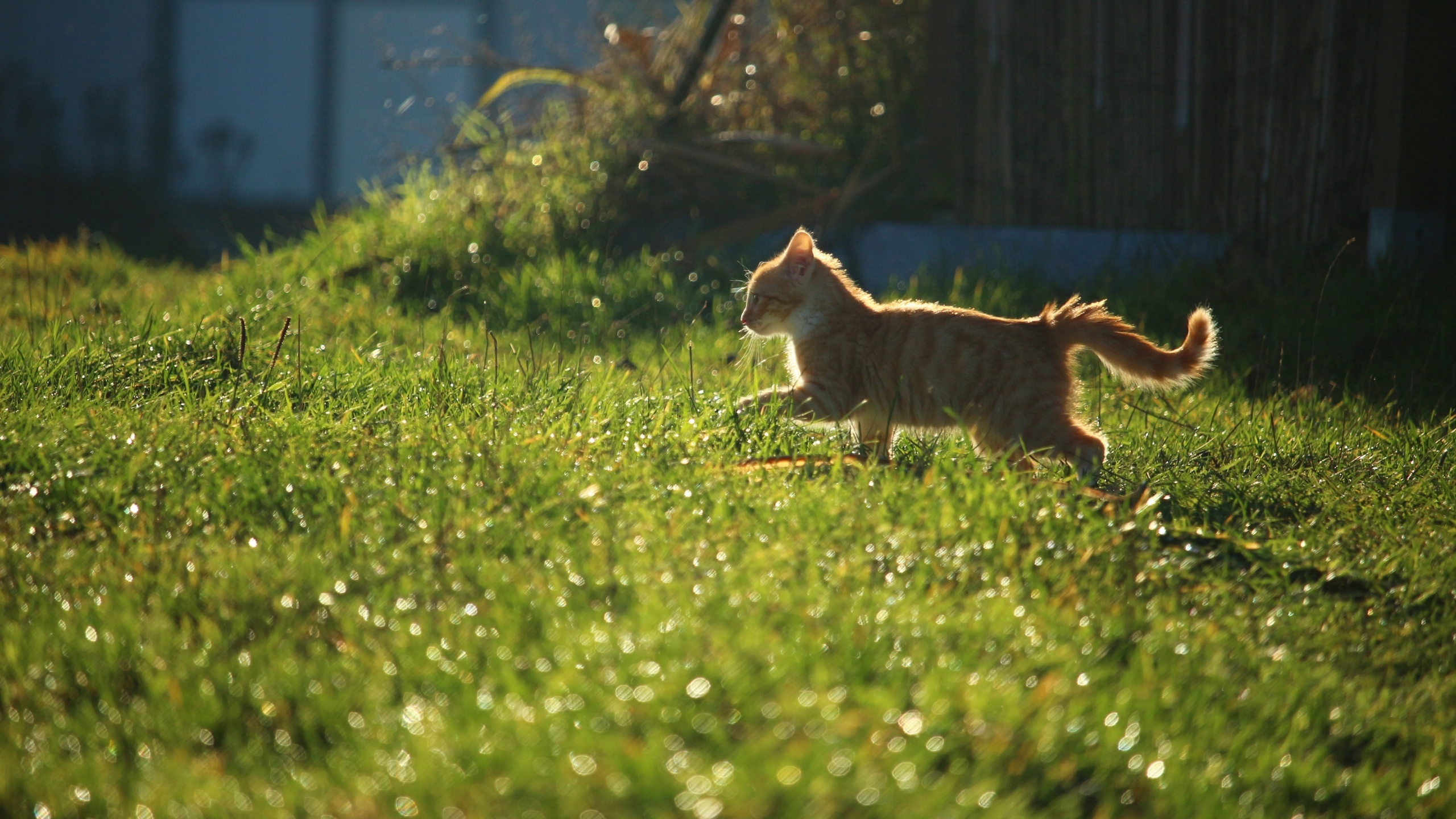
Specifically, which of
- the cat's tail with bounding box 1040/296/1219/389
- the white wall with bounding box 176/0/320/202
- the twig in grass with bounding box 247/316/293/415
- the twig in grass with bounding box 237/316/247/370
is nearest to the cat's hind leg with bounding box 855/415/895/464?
the cat's tail with bounding box 1040/296/1219/389

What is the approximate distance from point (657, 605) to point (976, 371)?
174 centimetres

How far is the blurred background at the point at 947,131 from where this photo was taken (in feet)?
18.7

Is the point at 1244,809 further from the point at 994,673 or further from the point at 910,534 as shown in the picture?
the point at 910,534

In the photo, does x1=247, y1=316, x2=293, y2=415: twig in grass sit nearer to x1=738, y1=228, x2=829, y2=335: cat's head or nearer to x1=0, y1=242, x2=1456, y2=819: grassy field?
x1=0, y1=242, x2=1456, y2=819: grassy field

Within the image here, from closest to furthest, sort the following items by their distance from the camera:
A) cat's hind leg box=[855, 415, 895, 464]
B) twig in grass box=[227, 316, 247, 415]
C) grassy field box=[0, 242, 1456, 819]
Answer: grassy field box=[0, 242, 1456, 819] < twig in grass box=[227, 316, 247, 415] < cat's hind leg box=[855, 415, 895, 464]

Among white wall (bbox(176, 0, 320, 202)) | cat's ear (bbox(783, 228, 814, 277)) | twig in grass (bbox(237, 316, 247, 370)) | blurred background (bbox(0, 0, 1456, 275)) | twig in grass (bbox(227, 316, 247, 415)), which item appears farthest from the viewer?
white wall (bbox(176, 0, 320, 202))

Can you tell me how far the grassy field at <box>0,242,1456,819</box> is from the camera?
5.54 feet

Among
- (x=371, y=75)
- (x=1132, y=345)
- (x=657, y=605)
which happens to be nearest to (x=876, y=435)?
(x=1132, y=345)

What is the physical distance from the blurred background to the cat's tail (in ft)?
9.61

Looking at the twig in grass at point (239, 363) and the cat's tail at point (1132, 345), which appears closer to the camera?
the twig in grass at point (239, 363)

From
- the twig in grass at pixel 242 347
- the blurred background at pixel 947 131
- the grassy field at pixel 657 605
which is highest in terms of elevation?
the blurred background at pixel 947 131

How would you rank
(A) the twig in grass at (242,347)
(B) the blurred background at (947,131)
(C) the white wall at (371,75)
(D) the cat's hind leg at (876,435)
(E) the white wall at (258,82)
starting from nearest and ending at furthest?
(D) the cat's hind leg at (876,435)
(A) the twig in grass at (242,347)
(B) the blurred background at (947,131)
(E) the white wall at (258,82)
(C) the white wall at (371,75)

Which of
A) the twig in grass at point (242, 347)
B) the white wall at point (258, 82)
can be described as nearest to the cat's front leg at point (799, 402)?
the twig in grass at point (242, 347)

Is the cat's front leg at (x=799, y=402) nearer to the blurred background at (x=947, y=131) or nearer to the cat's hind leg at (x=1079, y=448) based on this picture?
the cat's hind leg at (x=1079, y=448)
